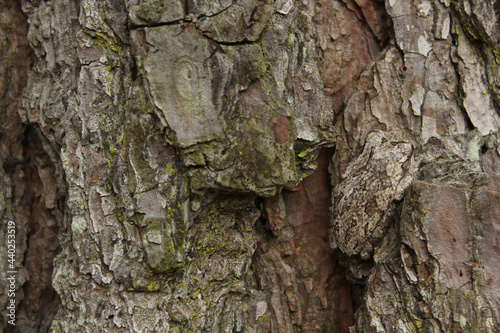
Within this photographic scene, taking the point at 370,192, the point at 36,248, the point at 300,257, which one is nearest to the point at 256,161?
the point at 370,192

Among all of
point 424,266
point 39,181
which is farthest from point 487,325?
point 39,181

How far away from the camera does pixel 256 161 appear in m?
1.81

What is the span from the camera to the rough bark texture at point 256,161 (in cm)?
179

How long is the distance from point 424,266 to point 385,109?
32.2 inches

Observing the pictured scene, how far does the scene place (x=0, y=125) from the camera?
230cm

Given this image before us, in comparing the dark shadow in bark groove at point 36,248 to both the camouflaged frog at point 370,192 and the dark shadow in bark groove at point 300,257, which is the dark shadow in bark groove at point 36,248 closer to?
the dark shadow in bark groove at point 300,257

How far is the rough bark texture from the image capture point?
70.5 inches

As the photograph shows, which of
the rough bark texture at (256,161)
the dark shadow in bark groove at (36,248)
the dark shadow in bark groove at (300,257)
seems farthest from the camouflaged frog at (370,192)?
the dark shadow in bark groove at (36,248)

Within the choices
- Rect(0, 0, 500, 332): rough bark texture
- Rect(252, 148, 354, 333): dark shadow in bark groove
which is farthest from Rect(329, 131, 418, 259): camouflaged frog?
Rect(252, 148, 354, 333): dark shadow in bark groove

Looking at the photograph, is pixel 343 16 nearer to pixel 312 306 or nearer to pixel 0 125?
pixel 312 306

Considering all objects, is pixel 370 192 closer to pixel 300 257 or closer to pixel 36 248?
pixel 300 257

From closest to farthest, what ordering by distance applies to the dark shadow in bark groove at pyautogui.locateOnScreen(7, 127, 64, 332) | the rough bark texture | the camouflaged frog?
the rough bark texture
the camouflaged frog
the dark shadow in bark groove at pyautogui.locateOnScreen(7, 127, 64, 332)

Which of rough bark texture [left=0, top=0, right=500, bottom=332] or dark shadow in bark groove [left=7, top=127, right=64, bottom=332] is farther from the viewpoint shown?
dark shadow in bark groove [left=7, top=127, right=64, bottom=332]

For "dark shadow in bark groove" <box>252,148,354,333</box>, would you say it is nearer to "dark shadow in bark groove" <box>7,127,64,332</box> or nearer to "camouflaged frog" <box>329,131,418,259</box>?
"camouflaged frog" <box>329,131,418,259</box>
